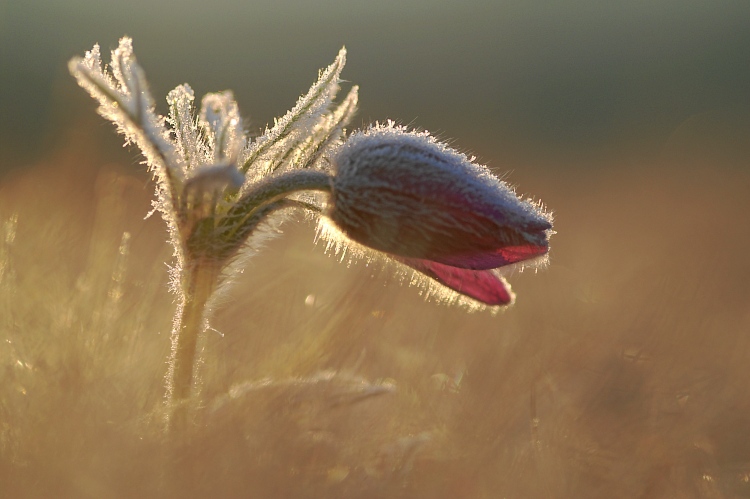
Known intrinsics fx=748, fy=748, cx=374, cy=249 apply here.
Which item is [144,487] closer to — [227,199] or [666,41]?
[227,199]

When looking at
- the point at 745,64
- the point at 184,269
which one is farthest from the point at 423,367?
the point at 745,64

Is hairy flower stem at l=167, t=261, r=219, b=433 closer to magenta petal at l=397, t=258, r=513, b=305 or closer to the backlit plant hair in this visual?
the backlit plant hair

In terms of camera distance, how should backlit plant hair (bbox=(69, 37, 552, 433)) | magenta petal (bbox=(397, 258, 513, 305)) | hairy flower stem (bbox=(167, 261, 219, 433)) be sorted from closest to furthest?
hairy flower stem (bbox=(167, 261, 219, 433)) < backlit plant hair (bbox=(69, 37, 552, 433)) < magenta petal (bbox=(397, 258, 513, 305))

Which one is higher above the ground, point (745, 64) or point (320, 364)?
point (745, 64)

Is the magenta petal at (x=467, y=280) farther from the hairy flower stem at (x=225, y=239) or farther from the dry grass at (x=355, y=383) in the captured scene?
the hairy flower stem at (x=225, y=239)

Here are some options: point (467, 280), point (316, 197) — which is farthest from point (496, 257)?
point (316, 197)

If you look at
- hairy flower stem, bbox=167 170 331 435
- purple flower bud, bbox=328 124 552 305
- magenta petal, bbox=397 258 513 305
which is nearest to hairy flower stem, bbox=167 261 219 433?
hairy flower stem, bbox=167 170 331 435

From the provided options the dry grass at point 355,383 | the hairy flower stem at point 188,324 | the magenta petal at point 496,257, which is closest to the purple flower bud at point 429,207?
the magenta petal at point 496,257
